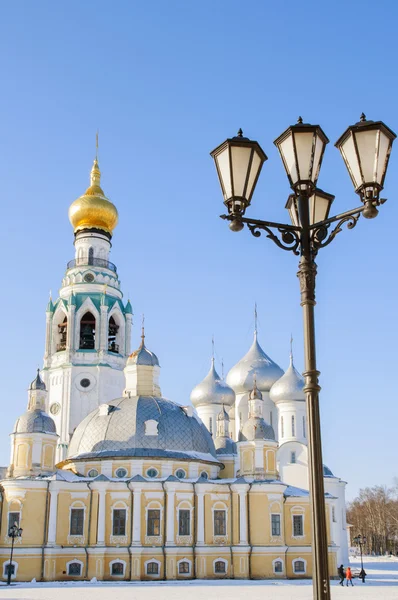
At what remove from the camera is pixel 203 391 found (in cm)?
5828

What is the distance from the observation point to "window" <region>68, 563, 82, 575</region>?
36812 mm

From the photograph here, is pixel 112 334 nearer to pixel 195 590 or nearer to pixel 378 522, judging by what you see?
pixel 195 590

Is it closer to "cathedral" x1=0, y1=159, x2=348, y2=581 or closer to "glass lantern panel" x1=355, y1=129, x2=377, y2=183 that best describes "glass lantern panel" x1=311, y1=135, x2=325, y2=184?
"glass lantern panel" x1=355, y1=129, x2=377, y2=183

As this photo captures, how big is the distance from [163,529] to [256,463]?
6603mm

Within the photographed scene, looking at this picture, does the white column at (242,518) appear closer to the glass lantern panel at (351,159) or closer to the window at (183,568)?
the window at (183,568)

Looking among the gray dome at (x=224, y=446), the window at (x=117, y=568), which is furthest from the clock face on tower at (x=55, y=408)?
the window at (x=117, y=568)

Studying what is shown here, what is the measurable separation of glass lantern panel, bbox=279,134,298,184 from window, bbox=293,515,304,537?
3482cm

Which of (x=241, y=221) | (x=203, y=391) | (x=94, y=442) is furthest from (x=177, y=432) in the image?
(x=241, y=221)

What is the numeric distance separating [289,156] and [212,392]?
51.0 metres

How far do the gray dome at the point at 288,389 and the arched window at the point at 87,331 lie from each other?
45.1 ft

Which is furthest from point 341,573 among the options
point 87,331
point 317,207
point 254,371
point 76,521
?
point 317,207

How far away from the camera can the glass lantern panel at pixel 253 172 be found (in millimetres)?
7383

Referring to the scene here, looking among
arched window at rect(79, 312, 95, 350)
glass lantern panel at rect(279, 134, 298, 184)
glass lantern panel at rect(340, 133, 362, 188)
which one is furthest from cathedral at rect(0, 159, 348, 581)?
glass lantern panel at rect(340, 133, 362, 188)

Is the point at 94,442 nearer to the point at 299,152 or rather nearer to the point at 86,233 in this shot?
the point at 86,233
